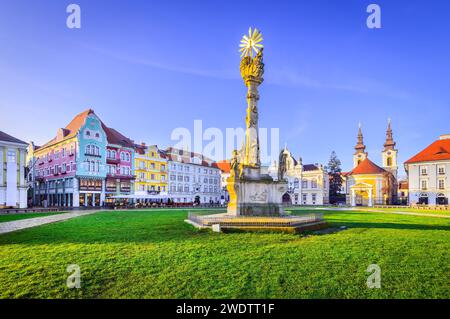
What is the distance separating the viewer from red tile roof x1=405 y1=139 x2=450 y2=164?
56656 mm

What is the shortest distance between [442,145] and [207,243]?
65.8m

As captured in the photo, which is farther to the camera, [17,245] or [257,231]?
[257,231]

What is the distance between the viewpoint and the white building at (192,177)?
65.2 meters

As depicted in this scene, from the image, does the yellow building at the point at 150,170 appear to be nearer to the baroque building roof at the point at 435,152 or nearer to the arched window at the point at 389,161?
the baroque building roof at the point at 435,152

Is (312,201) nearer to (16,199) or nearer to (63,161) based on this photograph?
(63,161)

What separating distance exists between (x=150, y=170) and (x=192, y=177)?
504 inches

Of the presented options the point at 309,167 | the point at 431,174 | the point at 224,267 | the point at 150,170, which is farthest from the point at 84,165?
the point at 431,174

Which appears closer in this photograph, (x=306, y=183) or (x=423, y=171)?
(x=423, y=171)

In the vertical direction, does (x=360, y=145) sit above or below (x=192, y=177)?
above

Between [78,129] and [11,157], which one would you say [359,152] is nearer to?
[78,129]

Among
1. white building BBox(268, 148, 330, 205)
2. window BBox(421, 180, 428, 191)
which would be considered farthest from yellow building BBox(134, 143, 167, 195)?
window BBox(421, 180, 428, 191)

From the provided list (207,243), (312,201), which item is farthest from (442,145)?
(207,243)

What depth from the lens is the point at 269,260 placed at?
8422mm

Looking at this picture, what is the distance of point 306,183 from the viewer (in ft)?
253
